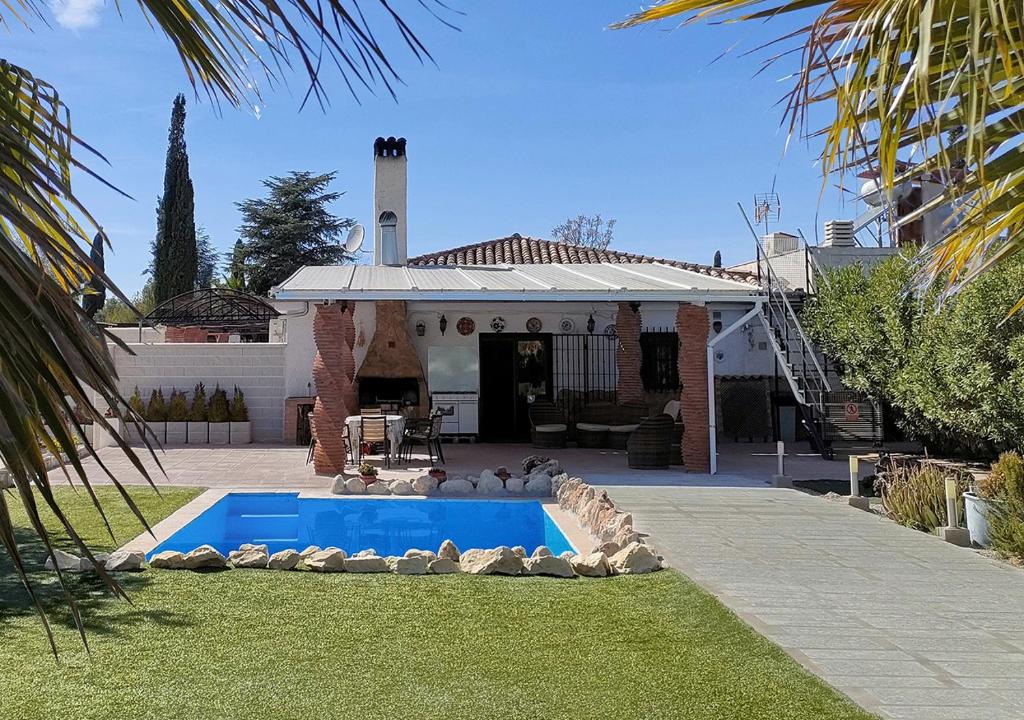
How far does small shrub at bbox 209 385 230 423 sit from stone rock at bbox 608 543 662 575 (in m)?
11.7

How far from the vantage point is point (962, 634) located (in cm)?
560

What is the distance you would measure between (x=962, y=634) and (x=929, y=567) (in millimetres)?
2097

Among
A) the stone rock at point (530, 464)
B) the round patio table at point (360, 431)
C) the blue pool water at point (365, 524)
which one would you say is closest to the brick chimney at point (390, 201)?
the round patio table at point (360, 431)

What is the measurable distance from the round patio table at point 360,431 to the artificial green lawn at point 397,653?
6.87 metres

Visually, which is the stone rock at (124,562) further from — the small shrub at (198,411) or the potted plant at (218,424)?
the small shrub at (198,411)

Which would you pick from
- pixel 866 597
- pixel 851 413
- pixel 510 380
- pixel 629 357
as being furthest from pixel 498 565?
pixel 510 380

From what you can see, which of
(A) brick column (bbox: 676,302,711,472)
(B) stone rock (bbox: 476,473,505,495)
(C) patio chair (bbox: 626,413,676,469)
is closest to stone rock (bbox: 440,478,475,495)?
(B) stone rock (bbox: 476,473,505,495)

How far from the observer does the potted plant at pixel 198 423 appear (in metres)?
17.2

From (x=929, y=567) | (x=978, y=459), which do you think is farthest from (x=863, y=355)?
(x=929, y=567)

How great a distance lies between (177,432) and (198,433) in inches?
16.0

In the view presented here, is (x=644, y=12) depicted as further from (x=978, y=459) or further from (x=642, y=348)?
(x=642, y=348)

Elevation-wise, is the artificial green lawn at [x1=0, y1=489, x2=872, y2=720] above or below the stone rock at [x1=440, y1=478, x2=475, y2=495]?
below

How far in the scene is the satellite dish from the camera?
18.9 metres

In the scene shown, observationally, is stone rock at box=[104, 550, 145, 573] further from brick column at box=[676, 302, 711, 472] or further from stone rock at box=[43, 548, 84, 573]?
brick column at box=[676, 302, 711, 472]
